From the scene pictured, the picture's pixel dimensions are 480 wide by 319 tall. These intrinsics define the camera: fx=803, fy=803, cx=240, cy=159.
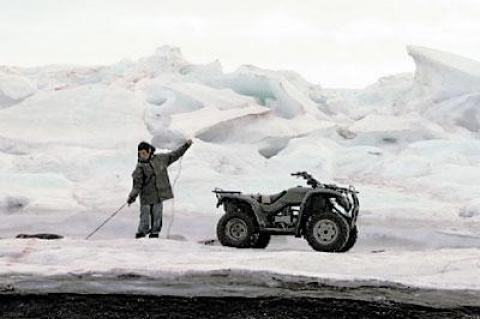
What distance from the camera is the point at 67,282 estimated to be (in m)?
5.97

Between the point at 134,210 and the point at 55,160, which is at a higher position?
the point at 55,160

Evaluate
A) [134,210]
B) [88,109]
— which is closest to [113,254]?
[134,210]

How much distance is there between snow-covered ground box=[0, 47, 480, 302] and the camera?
714cm

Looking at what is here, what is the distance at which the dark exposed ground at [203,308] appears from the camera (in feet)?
17.0

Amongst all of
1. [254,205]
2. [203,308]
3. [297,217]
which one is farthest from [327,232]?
[203,308]

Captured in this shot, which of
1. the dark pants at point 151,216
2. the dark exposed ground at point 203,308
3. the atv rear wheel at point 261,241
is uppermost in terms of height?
the dark pants at point 151,216

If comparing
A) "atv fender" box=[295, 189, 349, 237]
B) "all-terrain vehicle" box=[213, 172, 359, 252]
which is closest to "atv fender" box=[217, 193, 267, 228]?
"all-terrain vehicle" box=[213, 172, 359, 252]

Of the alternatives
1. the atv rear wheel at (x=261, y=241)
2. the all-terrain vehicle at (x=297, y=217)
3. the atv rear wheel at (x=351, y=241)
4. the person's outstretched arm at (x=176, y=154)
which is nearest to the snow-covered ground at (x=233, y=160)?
the all-terrain vehicle at (x=297, y=217)

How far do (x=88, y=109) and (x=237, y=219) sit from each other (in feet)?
36.7

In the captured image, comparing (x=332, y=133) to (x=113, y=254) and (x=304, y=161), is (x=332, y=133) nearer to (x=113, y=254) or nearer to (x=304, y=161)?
(x=304, y=161)

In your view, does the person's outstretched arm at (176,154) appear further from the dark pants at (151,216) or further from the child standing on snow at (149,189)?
the dark pants at (151,216)

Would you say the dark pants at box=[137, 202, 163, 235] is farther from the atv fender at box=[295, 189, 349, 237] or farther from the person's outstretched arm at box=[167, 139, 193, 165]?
the atv fender at box=[295, 189, 349, 237]

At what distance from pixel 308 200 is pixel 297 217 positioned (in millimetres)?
226

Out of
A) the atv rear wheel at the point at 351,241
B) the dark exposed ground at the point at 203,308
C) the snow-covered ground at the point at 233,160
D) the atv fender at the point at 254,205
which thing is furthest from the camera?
the atv fender at the point at 254,205
